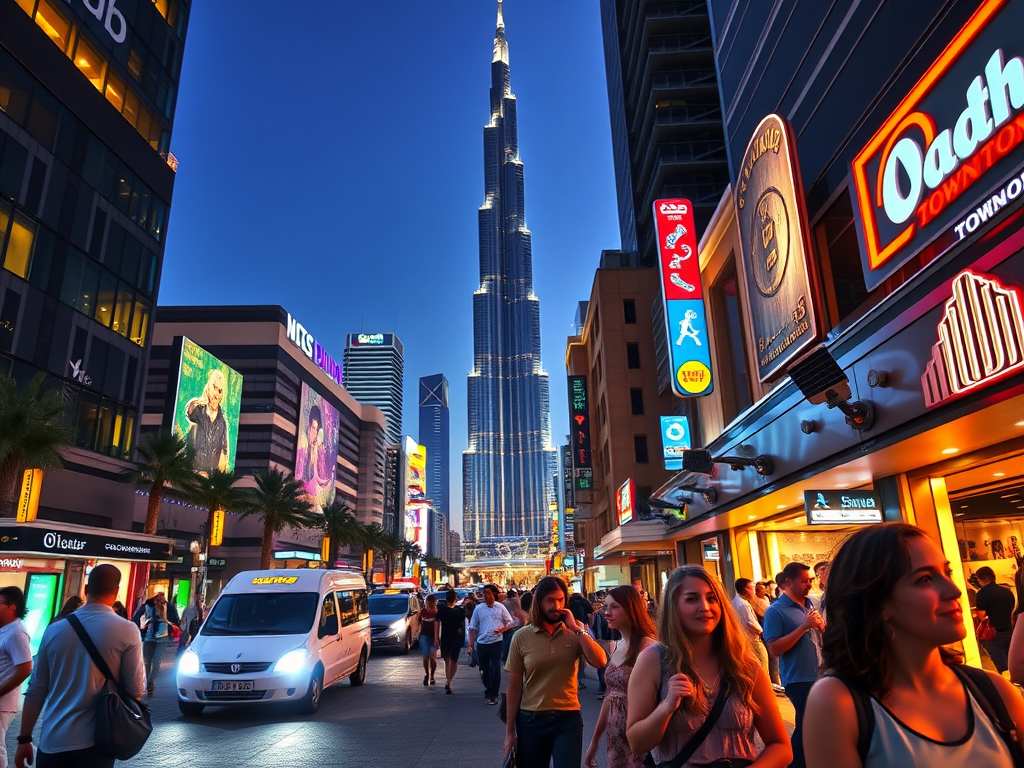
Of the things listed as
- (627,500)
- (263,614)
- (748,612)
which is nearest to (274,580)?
(263,614)

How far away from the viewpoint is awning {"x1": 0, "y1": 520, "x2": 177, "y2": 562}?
19.5m

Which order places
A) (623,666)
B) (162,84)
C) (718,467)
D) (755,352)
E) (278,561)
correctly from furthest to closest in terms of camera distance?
(278,561), (162,84), (718,467), (755,352), (623,666)

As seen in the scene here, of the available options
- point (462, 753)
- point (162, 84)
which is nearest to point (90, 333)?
point (162, 84)

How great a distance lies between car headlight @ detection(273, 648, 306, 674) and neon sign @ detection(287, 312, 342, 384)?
85237mm

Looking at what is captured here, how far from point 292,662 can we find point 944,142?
1192 cm

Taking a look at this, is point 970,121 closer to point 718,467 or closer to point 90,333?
point 718,467

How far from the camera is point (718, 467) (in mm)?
19031

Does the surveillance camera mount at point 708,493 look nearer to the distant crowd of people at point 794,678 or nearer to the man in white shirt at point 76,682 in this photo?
the distant crowd of people at point 794,678

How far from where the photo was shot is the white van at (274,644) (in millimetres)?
10312

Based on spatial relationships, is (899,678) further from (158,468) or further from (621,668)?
(158,468)

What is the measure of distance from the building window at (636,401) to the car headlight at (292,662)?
3829cm

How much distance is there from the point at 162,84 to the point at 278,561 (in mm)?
48110

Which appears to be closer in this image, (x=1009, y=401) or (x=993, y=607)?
(x=1009, y=401)

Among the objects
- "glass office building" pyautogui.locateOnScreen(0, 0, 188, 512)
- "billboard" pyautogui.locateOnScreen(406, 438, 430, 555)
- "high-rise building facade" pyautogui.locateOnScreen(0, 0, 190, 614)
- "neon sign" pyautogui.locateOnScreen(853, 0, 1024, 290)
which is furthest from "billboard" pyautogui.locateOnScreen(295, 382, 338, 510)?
"neon sign" pyautogui.locateOnScreen(853, 0, 1024, 290)
